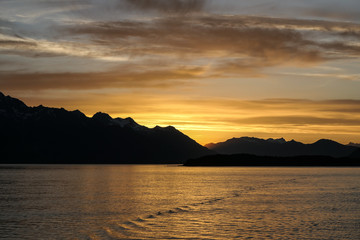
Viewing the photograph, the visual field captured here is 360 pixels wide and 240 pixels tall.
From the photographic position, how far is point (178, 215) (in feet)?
213

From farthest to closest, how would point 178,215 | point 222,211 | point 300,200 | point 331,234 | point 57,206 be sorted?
1. point 300,200
2. point 57,206
3. point 222,211
4. point 178,215
5. point 331,234

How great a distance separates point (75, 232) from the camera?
167 feet

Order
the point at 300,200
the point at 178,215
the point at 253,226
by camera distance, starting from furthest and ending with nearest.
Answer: the point at 300,200 → the point at 178,215 → the point at 253,226

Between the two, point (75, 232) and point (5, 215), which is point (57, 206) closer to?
point (5, 215)

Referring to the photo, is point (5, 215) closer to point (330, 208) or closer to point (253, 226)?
point (253, 226)

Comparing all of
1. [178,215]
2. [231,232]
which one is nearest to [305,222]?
[231,232]

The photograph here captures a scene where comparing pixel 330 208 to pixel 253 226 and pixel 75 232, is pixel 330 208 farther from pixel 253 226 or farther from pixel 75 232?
pixel 75 232

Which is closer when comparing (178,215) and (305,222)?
(305,222)

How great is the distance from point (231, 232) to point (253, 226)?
4.90m

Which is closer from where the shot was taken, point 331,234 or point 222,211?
point 331,234

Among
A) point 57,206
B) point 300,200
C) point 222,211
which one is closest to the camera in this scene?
point 222,211

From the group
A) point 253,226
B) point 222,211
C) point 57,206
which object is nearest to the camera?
point 253,226

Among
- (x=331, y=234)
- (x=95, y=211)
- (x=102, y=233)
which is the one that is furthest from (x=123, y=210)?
(x=331, y=234)

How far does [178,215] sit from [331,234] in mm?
23058
